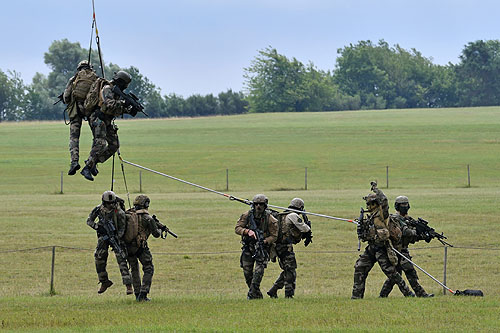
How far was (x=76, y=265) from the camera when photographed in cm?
2631

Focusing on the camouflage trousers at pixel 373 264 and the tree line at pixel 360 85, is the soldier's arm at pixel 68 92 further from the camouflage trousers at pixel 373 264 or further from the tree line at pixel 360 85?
the tree line at pixel 360 85

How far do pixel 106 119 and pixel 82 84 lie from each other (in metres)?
0.74

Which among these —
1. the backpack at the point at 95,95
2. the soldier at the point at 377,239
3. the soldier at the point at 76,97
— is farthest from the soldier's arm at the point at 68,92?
the soldier at the point at 377,239

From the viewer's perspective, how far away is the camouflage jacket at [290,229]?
58.3 ft

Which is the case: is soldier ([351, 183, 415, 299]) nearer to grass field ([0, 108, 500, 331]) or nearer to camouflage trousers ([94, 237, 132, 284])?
grass field ([0, 108, 500, 331])

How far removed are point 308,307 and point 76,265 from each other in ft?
39.6

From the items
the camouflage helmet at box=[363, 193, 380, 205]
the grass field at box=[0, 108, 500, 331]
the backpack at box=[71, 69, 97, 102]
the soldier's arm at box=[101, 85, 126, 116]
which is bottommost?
the grass field at box=[0, 108, 500, 331]

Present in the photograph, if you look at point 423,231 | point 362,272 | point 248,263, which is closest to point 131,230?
point 248,263

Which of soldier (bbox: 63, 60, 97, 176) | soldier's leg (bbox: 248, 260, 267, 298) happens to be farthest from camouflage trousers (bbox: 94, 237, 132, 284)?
soldier's leg (bbox: 248, 260, 267, 298)

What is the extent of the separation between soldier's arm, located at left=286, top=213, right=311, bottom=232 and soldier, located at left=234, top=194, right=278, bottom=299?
0.29m

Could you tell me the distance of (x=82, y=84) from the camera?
623 inches

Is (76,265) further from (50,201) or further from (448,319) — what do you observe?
(50,201)

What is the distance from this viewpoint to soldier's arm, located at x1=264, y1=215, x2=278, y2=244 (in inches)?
693

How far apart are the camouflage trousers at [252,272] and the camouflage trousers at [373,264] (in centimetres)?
185
